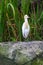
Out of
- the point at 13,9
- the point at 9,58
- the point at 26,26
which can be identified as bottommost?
the point at 9,58

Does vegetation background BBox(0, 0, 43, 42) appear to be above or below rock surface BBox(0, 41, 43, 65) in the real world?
above

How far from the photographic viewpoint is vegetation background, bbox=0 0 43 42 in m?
3.21

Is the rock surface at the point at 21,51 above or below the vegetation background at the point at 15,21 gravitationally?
below

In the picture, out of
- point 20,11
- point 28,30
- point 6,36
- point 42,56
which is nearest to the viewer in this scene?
point 42,56

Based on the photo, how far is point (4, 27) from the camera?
10.7 feet

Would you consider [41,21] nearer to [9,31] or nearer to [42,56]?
[9,31]

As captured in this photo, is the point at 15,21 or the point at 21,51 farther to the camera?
the point at 15,21

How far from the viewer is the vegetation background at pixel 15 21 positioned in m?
3.21

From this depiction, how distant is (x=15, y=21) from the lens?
10.4ft

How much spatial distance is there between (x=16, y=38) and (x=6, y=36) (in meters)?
0.14

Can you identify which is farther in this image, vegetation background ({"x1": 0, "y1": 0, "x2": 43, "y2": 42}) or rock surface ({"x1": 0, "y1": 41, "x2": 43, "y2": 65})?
vegetation background ({"x1": 0, "y1": 0, "x2": 43, "y2": 42})

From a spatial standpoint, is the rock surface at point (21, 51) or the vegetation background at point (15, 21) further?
the vegetation background at point (15, 21)

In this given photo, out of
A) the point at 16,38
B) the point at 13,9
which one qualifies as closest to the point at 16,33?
the point at 16,38

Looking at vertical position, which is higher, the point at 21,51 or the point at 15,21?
the point at 15,21
